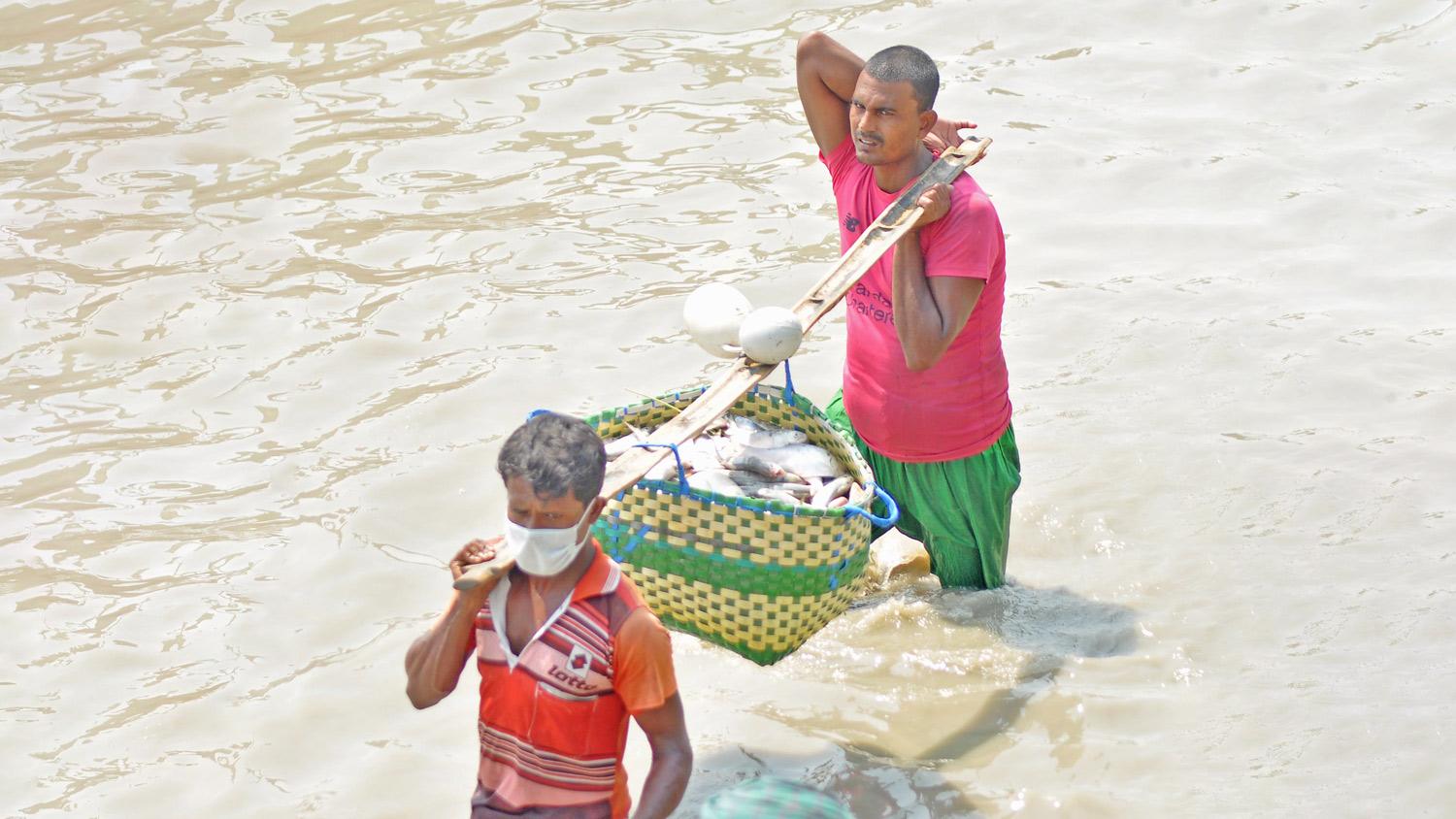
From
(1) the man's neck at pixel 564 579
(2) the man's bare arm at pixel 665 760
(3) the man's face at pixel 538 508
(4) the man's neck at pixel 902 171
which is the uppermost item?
(4) the man's neck at pixel 902 171

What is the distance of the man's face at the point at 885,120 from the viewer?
12.8 feet

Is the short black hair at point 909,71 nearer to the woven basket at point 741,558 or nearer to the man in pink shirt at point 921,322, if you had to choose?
the man in pink shirt at point 921,322

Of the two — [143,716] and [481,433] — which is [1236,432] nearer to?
[481,433]

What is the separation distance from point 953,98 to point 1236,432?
2956 mm

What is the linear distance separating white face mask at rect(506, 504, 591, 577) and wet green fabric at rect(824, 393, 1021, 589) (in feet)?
5.15

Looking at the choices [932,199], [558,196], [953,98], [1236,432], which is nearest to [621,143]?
[558,196]

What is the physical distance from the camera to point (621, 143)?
302 inches

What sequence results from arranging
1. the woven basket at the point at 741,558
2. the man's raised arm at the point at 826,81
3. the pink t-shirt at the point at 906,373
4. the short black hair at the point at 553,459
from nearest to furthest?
1. the short black hair at the point at 553,459
2. the woven basket at the point at 741,558
3. the pink t-shirt at the point at 906,373
4. the man's raised arm at the point at 826,81

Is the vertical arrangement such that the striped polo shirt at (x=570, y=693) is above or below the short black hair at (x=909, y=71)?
below

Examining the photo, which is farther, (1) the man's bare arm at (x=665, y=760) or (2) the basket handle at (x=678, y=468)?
(2) the basket handle at (x=678, y=468)

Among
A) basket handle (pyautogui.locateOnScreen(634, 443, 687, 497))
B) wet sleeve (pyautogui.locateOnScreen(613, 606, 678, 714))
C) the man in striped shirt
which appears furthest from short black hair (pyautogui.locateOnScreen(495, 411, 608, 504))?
basket handle (pyautogui.locateOnScreen(634, 443, 687, 497))

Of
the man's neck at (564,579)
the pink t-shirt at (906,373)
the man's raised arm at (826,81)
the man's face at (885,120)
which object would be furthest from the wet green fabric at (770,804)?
the man's raised arm at (826,81)

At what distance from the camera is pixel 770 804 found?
2973mm

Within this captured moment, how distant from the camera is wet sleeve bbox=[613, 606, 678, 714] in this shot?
9.29 feet
